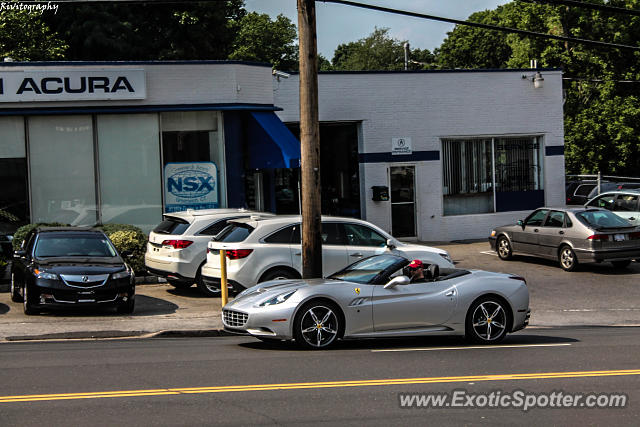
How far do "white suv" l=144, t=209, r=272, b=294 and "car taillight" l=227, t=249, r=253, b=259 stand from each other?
1.66 meters

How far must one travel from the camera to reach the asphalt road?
743cm

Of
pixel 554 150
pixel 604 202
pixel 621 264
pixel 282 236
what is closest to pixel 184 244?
pixel 282 236

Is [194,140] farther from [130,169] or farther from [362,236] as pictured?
[362,236]

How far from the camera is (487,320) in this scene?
11.7 meters

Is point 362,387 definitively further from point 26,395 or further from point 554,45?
point 554,45

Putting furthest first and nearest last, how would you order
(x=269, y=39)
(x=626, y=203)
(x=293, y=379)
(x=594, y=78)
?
(x=269, y=39)
(x=594, y=78)
(x=626, y=203)
(x=293, y=379)

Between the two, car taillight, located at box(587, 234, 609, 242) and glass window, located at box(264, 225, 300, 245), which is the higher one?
glass window, located at box(264, 225, 300, 245)

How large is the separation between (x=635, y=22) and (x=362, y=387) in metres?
40.8

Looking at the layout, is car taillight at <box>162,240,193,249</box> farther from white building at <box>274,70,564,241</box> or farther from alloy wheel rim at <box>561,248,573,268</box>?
alloy wheel rim at <box>561,248,573,268</box>

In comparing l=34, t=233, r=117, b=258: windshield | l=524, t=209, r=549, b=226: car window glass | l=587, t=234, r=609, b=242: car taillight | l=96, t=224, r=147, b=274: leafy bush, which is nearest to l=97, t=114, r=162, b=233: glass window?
l=96, t=224, r=147, b=274: leafy bush

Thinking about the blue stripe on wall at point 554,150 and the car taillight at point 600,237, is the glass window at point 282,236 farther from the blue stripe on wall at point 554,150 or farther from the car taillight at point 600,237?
the blue stripe on wall at point 554,150

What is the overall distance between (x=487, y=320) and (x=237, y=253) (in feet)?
17.0

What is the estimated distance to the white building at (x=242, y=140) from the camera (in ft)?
68.9

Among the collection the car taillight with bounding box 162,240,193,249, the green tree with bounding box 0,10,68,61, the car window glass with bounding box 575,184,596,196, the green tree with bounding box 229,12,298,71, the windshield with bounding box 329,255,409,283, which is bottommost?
the windshield with bounding box 329,255,409,283
